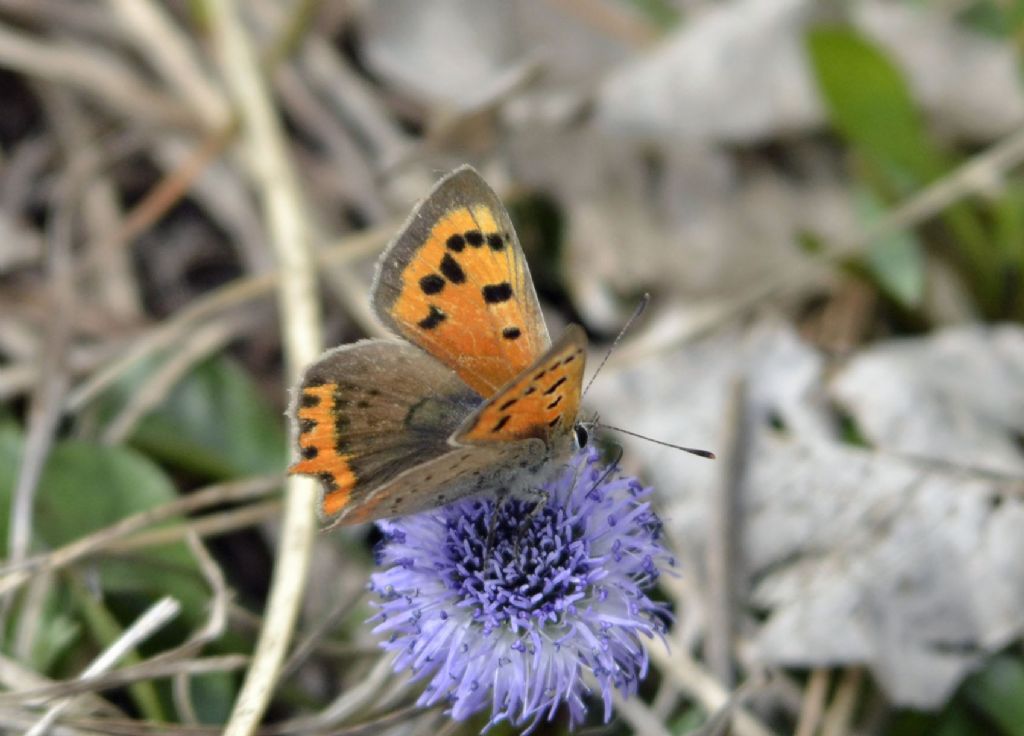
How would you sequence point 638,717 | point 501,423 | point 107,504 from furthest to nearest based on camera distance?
point 107,504 → point 638,717 → point 501,423

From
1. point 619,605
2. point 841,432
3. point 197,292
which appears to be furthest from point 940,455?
point 197,292

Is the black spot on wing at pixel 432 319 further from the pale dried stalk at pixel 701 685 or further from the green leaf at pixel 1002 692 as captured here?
the green leaf at pixel 1002 692

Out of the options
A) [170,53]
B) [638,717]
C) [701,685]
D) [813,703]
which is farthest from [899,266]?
[170,53]

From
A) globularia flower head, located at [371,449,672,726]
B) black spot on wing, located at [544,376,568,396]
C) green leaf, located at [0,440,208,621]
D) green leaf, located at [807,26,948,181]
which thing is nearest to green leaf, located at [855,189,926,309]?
green leaf, located at [807,26,948,181]

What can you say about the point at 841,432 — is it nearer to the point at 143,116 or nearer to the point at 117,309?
the point at 117,309

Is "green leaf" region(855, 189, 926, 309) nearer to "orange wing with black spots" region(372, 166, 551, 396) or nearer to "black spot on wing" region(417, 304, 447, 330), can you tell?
"orange wing with black spots" region(372, 166, 551, 396)

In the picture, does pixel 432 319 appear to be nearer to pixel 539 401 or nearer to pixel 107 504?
pixel 539 401

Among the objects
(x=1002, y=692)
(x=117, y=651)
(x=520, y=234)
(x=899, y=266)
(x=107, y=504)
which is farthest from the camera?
(x=520, y=234)
